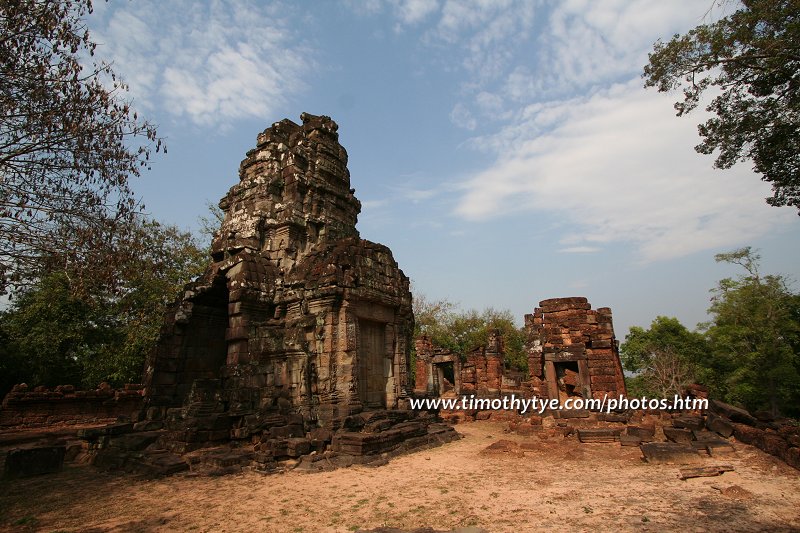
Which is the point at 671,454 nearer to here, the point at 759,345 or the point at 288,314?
the point at 288,314

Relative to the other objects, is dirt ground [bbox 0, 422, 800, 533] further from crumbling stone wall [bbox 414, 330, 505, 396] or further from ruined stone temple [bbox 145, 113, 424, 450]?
crumbling stone wall [bbox 414, 330, 505, 396]

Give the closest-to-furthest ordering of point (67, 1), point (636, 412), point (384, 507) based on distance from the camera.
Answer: point (384, 507) → point (67, 1) → point (636, 412)

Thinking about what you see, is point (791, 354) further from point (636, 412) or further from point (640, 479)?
point (640, 479)

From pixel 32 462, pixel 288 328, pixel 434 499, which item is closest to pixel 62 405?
pixel 32 462

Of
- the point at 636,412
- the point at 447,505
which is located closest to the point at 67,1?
the point at 447,505

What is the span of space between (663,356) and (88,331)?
1290 inches

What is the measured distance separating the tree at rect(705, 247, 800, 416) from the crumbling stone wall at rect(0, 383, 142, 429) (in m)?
30.5

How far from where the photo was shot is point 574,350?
12922mm

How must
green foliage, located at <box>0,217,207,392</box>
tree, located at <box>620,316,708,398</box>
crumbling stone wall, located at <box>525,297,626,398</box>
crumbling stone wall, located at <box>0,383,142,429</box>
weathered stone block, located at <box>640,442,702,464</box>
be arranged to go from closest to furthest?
weathered stone block, located at <box>640,442,702,464</box>
crumbling stone wall, located at <box>525,297,626,398</box>
crumbling stone wall, located at <box>0,383,142,429</box>
green foliage, located at <box>0,217,207,392</box>
tree, located at <box>620,316,708,398</box>

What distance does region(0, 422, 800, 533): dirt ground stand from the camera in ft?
15.1

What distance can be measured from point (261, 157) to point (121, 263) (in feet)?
18.7

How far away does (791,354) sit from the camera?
2384cm

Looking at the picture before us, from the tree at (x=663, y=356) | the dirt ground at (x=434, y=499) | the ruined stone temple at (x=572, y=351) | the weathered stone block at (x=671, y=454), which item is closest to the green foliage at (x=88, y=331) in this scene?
the dirt ground at (x=434, y=499)

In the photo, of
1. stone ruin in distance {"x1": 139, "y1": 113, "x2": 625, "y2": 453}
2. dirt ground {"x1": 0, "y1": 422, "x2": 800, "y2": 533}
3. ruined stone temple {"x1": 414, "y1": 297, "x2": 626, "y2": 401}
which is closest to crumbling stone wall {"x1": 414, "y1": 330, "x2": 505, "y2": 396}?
ruined stone temple {"x1": 414, "y1": 297, "x2": 626, "y2": 401}
